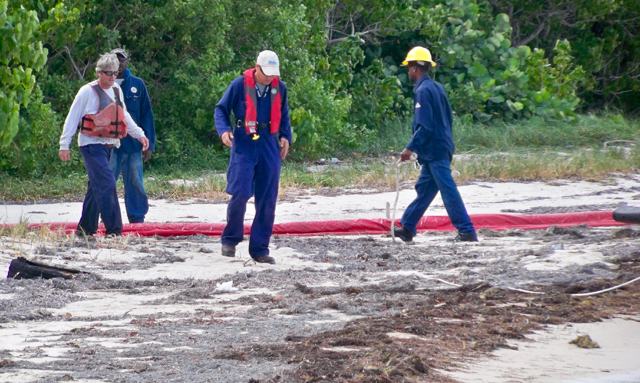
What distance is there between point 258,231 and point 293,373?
3.34 meters

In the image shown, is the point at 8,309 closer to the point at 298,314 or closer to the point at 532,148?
the point at 298,314

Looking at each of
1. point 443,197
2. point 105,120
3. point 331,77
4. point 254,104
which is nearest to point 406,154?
point 443,197

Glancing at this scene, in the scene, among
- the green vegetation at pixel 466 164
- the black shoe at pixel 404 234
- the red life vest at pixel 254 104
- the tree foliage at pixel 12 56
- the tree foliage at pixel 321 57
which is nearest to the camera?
the red life vest at pixel 254 104

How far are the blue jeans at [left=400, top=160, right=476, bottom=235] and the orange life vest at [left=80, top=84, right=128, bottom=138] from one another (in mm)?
2797

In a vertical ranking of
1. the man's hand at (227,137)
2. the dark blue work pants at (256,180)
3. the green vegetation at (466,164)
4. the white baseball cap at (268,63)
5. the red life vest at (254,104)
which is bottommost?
the green vegetation at (466,164)

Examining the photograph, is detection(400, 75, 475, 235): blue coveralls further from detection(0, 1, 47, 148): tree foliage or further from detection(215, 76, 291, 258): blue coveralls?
detection(0, 1, 47, 148): tree foliage

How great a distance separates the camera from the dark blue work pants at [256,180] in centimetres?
704

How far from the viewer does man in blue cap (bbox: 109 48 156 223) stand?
29.3 feet

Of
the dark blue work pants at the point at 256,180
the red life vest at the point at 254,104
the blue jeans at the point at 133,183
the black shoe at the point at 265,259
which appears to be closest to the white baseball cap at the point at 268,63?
the red life vest at the point at 254,104

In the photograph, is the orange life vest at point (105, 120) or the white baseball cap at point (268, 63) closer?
the white baseball cap at point (268, 63)

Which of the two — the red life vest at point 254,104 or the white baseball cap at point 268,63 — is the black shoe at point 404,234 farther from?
the white baseball cap at point 268,63

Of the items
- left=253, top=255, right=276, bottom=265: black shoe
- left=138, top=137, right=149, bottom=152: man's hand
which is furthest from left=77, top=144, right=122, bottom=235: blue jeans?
left=253, top=255, right=276, bottom=265: black shoe

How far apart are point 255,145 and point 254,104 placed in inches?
13.1

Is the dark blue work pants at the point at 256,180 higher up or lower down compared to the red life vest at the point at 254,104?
lower down
